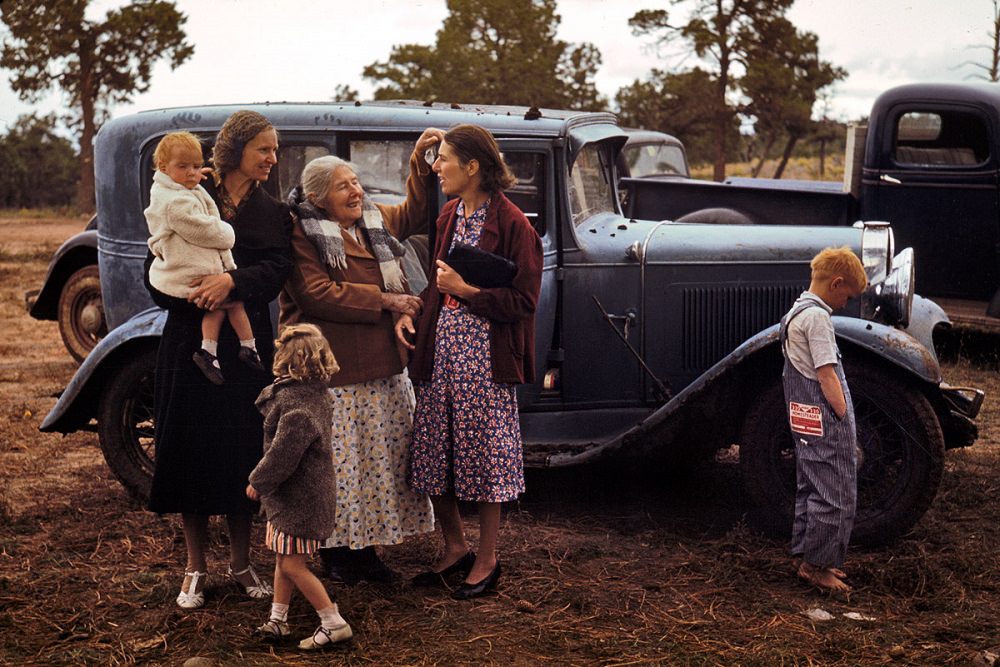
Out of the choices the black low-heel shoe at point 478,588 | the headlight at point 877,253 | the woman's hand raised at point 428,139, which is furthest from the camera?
the headlight at point 877,253

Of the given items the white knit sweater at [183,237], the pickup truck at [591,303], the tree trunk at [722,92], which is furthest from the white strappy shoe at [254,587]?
the tree trunk at [722,92]

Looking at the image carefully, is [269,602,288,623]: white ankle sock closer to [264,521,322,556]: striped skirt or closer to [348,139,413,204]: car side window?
[264,521,322,556]: striped skirt

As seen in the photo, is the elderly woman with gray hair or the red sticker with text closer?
the elderly woman with gray hair

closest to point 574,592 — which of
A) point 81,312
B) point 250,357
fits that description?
point 250,357

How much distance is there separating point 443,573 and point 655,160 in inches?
311

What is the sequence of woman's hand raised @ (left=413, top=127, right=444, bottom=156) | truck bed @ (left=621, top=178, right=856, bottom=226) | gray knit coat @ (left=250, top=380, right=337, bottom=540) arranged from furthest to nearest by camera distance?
1. truck bed @ (left=621, top=178, right=856, bottom=226)
2. woman's hand raised @ (left=413, top=127, right=444, bottom=156)
3. gray knit coat @ (left=250, top=380, right=337, bottom=540)

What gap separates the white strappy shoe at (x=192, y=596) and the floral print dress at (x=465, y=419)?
88 cm

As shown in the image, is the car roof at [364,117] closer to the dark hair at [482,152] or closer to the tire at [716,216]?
the dark hair at [482,152]

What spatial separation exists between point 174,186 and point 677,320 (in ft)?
8.61

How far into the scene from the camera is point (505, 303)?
4.08m

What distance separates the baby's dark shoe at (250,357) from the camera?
4.04 m

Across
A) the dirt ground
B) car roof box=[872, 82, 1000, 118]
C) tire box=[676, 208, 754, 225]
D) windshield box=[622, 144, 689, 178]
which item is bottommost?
the dirt ground

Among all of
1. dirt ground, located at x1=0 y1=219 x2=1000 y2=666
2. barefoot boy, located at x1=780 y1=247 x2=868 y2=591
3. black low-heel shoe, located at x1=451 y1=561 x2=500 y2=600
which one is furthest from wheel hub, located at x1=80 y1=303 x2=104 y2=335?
barefoot boy, located at x1=780 y1=247 x2=868 y2=591

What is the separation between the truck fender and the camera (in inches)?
202
